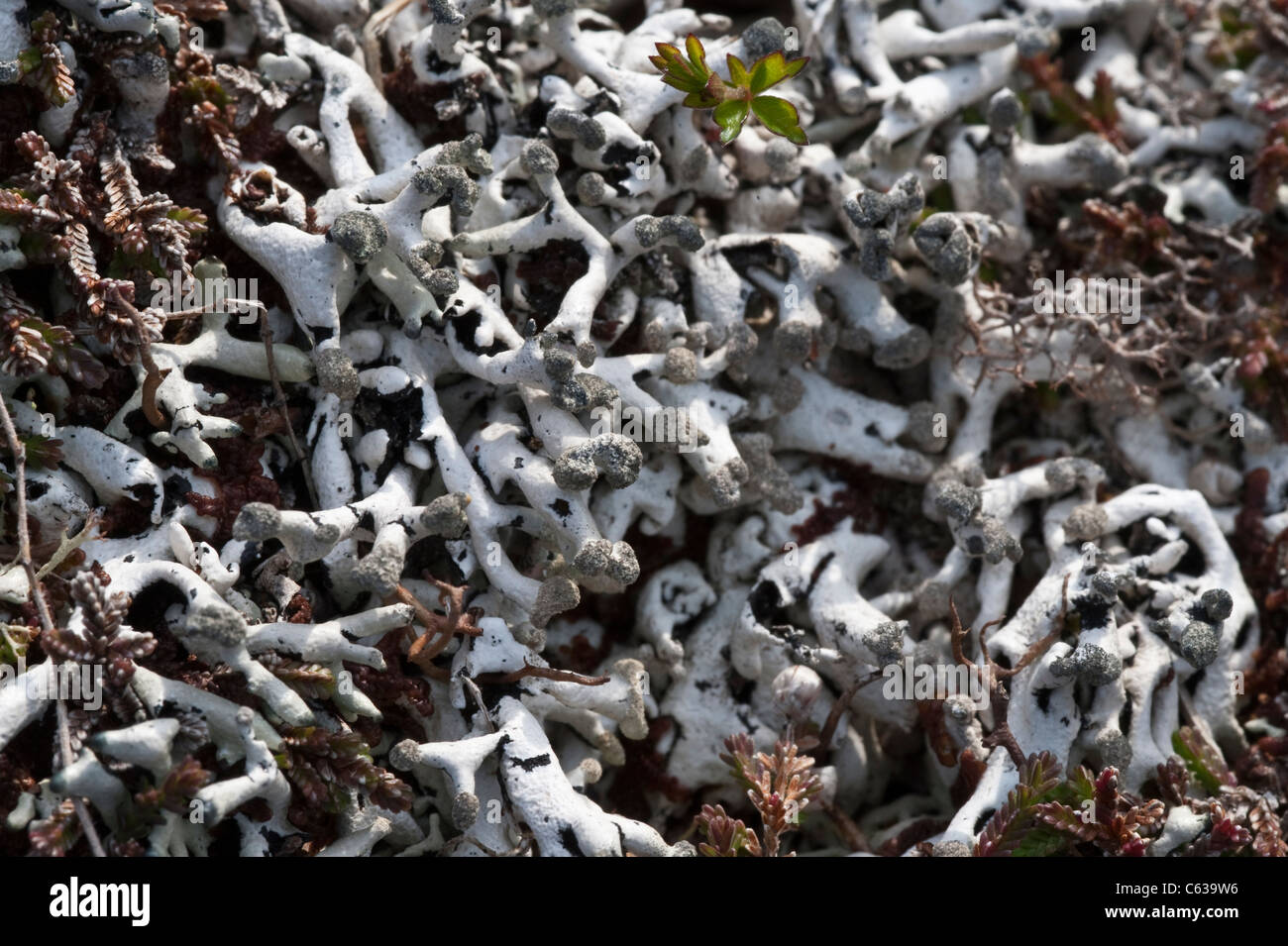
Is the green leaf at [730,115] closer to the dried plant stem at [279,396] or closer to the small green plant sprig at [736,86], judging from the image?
the small green plant sprig at [736,86]

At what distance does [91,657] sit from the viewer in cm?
266

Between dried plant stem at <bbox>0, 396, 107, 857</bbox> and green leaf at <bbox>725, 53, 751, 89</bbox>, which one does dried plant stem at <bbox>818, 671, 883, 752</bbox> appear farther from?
dried plant stem at <bbox>0, 396, 107, 857</bbox>

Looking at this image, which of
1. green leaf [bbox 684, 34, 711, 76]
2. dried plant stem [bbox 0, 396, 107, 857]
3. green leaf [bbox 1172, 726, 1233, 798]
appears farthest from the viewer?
green leaf [bbox 1172, 726, 1233, 798]

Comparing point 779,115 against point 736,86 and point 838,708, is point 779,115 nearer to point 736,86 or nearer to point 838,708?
point 736,86

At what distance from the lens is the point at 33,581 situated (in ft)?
9.18

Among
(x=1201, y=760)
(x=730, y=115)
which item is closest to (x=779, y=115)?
(x=730, y=115)

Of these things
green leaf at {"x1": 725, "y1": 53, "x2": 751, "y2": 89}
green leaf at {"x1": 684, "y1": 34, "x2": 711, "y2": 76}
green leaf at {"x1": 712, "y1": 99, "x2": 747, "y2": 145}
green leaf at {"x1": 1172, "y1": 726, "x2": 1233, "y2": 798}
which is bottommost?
green leaf at {"x1": 1172, "y1": 726, "x2": 1233, "y2": 798}

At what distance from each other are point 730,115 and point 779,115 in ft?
0.44

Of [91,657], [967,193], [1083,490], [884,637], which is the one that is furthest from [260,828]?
[967,193]

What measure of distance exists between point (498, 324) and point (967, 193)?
1627 mm

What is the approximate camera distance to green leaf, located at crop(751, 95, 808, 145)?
3.10 meters

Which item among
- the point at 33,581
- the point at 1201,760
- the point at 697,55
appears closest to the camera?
the point at 33,581

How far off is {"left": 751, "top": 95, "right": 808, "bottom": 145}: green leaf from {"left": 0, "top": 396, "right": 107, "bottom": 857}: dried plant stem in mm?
2099

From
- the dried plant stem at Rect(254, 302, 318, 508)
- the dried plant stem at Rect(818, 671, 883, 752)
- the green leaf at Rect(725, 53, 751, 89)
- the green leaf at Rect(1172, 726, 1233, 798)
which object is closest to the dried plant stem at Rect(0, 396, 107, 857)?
the dried plant stem at Rect(254, 302, 318, 508)
